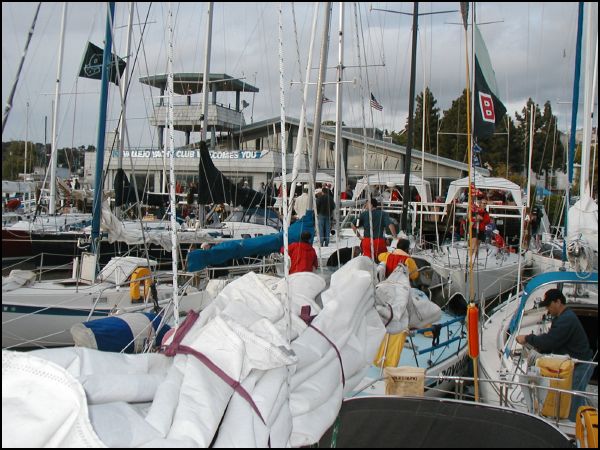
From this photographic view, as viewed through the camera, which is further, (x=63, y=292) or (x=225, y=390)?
(x=63, y=292)

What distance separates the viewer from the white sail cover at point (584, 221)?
6.29 m

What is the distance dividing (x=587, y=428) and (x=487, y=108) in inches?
187

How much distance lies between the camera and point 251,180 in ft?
102

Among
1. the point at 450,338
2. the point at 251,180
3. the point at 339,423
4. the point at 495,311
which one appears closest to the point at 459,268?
the point at 495,311

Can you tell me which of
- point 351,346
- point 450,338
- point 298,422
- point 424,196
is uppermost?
point 424,196

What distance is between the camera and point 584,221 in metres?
6.52

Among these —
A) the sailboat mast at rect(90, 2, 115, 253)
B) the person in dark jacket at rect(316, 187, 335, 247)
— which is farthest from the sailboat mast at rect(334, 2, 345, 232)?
the sailboat mast at rect(90, 2, 115, 253)

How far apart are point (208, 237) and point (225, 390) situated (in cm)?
1121

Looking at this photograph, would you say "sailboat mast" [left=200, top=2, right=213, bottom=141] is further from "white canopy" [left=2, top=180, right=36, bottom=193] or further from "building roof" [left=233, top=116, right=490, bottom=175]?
"white canopy" [left=2, top=180, right=36, bottom=193]

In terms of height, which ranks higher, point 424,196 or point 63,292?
point 424,196

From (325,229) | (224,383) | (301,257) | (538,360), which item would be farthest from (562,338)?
(325,229)

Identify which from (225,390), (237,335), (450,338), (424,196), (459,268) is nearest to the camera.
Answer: (225,390)

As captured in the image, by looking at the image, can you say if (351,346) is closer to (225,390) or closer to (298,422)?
(298,422)

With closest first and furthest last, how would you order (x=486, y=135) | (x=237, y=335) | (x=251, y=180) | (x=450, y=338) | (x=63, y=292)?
(x=237, y=335) → (x=486, y=135) → (x=450, y=338) → (x=63, y=292) → (x=251, y=180)
